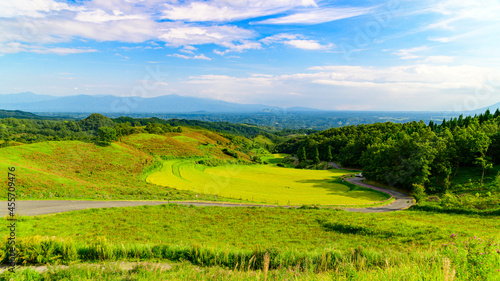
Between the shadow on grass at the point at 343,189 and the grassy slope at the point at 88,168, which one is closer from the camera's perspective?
the grassy slope at the point at 88,168

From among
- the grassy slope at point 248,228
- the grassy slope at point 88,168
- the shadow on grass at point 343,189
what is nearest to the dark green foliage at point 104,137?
the grassy slope at point 88,168

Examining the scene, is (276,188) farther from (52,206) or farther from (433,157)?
(52,206)

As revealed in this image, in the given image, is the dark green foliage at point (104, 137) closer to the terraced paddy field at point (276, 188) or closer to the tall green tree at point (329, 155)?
the terraced paddy field at point (276, 188)

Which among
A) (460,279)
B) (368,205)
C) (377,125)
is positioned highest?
(377,125)

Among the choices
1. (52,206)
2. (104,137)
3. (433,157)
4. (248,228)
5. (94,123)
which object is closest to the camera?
(248,228)

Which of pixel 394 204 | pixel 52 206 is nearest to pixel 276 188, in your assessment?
pixel 394 204

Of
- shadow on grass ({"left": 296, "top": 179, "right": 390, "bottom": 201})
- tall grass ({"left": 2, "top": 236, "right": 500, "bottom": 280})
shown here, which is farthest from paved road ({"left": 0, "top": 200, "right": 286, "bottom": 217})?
shadow on grass ({"left": 296, "top": 179, "right": 390, "bottom": 201})

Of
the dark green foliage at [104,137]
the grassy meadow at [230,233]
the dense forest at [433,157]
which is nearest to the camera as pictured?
the grassy meadow at [230,233]

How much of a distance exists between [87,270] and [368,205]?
31.2 meters

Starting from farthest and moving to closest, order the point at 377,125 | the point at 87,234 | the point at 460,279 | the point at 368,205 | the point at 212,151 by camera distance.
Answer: the point at 377,125, the point at 212,151, the point at 368,205, the point at 87,234, the point at 460,279

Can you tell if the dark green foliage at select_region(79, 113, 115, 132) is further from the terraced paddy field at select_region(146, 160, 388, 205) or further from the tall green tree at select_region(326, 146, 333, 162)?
the tall green tree at select_region(326, 146, 333, 162)

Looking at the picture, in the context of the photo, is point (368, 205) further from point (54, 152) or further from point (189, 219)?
point (54, 152)

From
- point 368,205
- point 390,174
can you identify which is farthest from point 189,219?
point 390,174

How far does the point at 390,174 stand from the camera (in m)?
41.5
